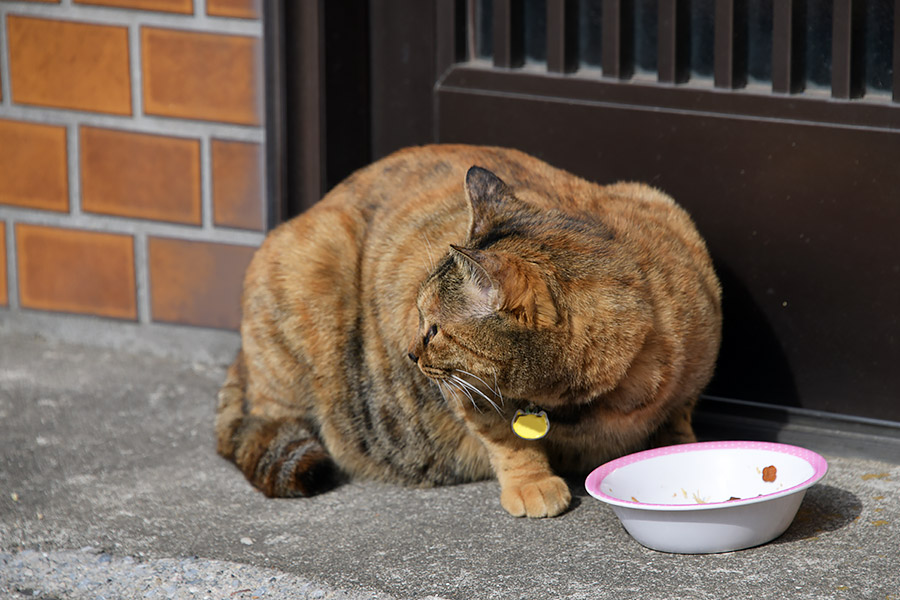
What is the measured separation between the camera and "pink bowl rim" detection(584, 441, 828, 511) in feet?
7.73

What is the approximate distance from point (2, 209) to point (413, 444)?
6.52 ft

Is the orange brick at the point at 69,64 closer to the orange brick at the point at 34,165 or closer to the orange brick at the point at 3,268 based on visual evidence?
the orange brick at the point at 34,165

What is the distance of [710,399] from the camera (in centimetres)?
325

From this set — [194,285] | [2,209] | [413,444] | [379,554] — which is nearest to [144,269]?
[194,285]

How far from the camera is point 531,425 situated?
2689 millimetres

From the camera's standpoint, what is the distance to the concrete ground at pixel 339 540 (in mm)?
2434

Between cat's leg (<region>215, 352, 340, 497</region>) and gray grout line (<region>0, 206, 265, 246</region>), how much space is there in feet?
2.05

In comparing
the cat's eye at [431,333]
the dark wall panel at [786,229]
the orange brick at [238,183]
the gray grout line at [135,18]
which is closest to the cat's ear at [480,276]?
the cat's eye at [431,333]

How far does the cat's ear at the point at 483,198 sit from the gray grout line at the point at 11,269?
2140mm

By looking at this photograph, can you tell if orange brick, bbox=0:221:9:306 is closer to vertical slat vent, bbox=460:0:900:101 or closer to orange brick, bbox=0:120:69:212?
orange brick, bbox=0:120:69:212

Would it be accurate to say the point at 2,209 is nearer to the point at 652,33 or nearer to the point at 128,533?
the point at 128,533

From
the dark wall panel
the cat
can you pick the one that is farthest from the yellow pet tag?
the dark wall panel

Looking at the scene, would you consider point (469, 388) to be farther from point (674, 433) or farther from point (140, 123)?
point (140, 123)

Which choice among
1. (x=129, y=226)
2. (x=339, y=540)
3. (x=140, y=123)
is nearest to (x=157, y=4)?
(x=140, y=123)
